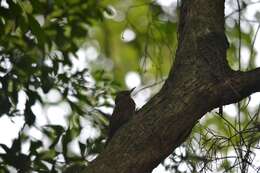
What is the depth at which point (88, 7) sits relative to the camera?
3316 millimetres

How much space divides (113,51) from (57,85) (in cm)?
307

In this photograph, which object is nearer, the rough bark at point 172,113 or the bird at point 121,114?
the rough bark at point 172,113

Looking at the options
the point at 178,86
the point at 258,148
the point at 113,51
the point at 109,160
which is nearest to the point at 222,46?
the point at 178,86

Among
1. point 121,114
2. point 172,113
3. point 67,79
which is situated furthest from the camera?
point 67,79

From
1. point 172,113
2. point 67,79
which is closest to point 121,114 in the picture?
point 172,113

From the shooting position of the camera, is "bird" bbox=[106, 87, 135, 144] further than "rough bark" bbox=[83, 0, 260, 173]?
Yes

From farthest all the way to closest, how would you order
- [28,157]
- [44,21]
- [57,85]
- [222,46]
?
[44,21], [57,85], [28,157], [222,46]

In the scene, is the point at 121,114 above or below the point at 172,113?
below

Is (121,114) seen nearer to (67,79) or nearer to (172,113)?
(172,113)

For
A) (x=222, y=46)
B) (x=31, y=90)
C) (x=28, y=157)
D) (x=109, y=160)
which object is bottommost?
(x=28, y=157)

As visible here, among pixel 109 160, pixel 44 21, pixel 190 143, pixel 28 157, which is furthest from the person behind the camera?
pixel 44 21

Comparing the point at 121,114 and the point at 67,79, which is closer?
the point at 121,114

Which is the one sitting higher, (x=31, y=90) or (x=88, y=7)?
(x=88, y=7)

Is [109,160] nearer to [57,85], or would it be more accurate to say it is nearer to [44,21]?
[57,85]
